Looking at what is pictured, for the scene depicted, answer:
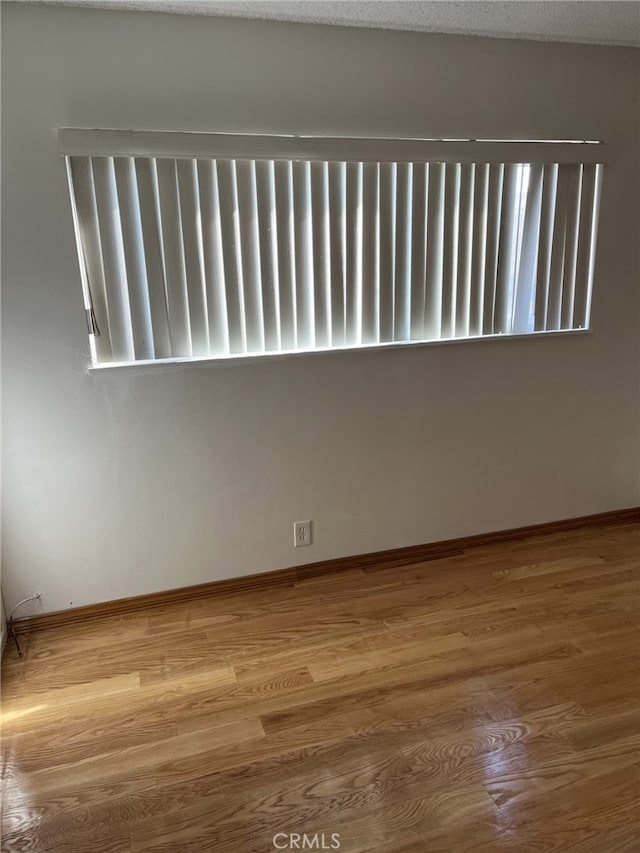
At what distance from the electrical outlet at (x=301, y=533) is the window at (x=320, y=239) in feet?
2.52

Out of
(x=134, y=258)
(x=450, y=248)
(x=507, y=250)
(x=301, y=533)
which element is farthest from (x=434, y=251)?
(x=301, y=533)

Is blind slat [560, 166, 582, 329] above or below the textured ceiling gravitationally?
below

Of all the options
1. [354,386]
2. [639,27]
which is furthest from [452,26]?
[354,386]

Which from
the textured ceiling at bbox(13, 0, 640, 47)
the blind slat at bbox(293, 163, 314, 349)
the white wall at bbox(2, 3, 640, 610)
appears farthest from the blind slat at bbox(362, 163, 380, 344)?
the textured ceiling at bbox(13, 0, 640, 47)

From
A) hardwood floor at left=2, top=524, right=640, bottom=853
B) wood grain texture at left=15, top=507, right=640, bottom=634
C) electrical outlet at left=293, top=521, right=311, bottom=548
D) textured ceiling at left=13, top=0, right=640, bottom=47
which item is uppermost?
textured ceiling at left=13, top=0, right=640, bottom=47

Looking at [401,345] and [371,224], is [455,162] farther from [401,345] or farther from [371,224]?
[401,345]

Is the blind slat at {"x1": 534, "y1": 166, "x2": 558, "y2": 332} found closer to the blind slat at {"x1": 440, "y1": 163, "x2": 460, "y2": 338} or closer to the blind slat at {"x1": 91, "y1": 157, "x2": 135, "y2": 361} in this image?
the blind slat at {"x1": 440, "y1": 163, "x2": 460, "y2": 338}

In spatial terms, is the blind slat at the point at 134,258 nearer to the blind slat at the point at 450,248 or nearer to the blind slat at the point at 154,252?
the blind slat at the point at 154,252

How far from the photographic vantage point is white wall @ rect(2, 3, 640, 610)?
2.07 m

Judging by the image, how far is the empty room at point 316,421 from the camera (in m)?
1.70

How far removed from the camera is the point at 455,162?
246 cm

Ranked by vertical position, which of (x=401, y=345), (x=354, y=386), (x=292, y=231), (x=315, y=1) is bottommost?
(x=354, y=386)

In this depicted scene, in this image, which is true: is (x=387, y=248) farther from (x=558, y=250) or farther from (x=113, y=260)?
(x=113, y=260)

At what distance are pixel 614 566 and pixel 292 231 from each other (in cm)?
206
